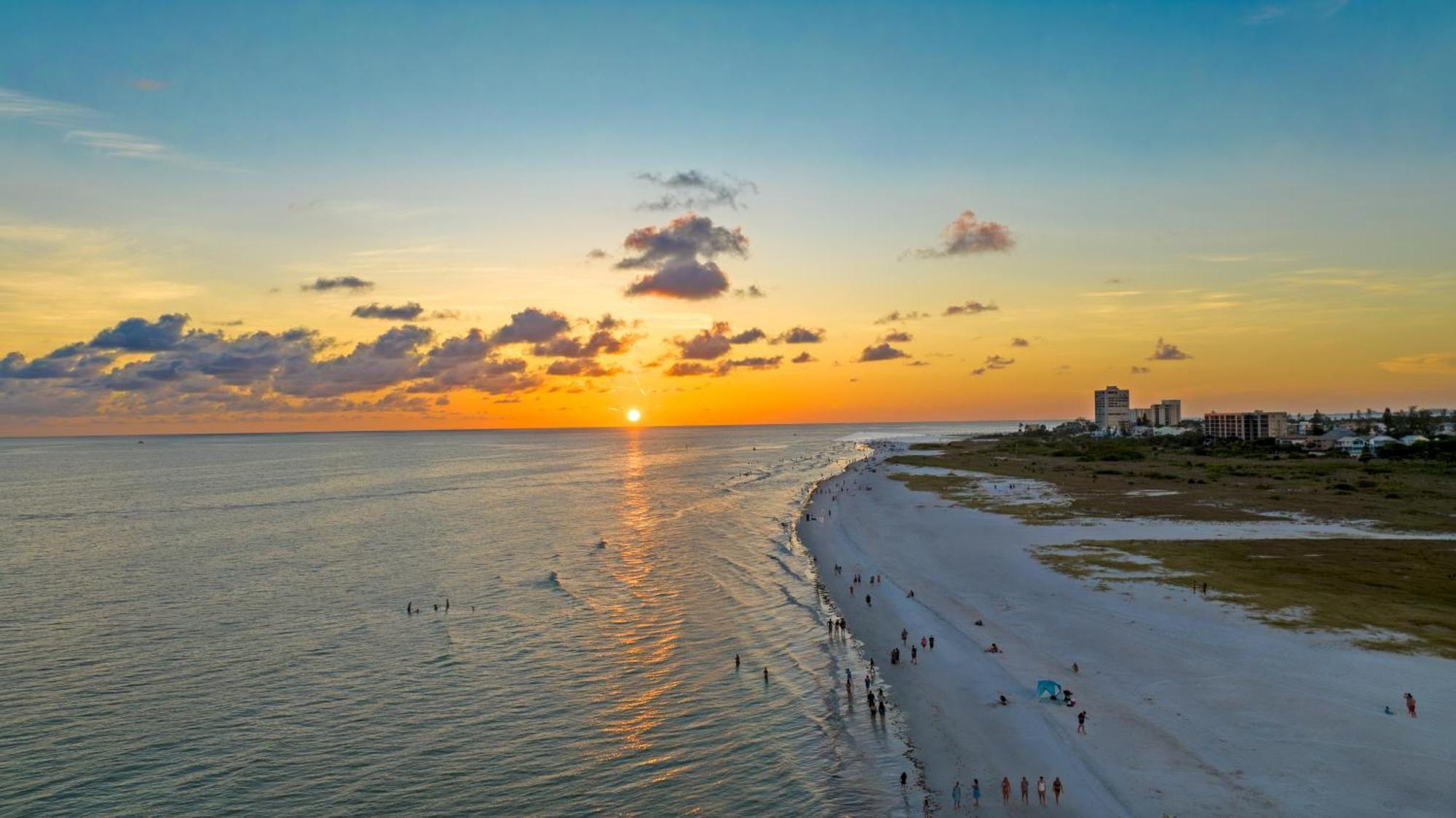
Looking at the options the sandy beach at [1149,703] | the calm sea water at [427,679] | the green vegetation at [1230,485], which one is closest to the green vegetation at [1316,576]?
the sandy beach at [1149,703]

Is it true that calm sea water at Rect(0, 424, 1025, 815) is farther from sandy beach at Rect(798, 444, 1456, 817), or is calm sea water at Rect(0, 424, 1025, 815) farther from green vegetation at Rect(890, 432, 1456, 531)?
green vegetation at Rect(890, 432, 1456, 531)

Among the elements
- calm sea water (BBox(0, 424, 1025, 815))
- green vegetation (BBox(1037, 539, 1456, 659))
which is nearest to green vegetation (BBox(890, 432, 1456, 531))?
green vegetation (BBox(1037, 539, 1456, 659))

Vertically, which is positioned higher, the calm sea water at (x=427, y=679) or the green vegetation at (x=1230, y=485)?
the green vegetation at (x=1230, y=485)

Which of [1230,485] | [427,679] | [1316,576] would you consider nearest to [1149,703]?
[1316,576]

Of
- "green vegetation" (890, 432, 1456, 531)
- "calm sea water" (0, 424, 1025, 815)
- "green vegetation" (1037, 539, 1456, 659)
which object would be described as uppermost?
"green vegetation" (890, 432, 1456, 531)

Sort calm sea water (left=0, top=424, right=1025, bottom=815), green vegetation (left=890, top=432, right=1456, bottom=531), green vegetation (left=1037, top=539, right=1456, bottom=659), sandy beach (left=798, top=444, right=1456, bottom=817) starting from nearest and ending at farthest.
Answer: sandy beach (left=798, top=444, right=1456, bottom=817), calm sea water (left=0, top=424, right=1025, bottom=815), green vegetation (left=1037, top=539, right=1456, bottom=659), green vegetation (left=890, top=432, right=1456, bottom=531)

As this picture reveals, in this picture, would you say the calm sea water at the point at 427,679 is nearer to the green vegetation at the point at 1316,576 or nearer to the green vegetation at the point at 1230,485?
A: the green vegetation at the point at 1316,576
